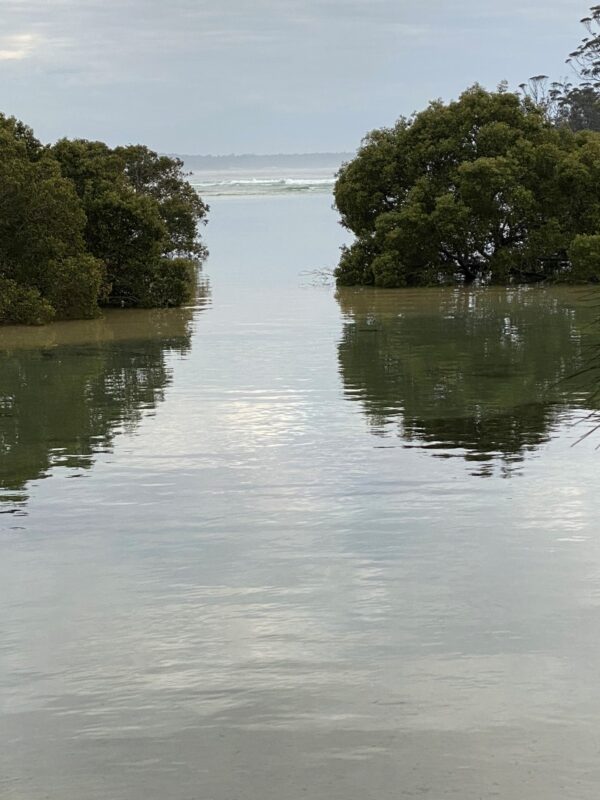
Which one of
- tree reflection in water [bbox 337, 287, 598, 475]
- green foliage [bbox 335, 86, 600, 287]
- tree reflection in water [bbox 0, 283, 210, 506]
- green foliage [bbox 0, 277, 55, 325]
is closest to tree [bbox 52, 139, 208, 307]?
tree reflection in water [bbox 0, 283, 210, 506]

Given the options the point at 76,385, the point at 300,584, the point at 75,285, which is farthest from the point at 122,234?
the point at 300,584

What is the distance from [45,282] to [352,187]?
1092 centimetres

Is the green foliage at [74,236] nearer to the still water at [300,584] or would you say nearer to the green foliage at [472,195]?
the green foliage at [472,195]

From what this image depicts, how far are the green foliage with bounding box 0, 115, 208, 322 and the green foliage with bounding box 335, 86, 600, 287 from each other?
5735mm

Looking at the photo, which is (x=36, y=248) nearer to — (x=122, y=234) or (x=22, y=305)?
(x=22, y=305)

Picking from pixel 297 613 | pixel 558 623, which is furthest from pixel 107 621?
pixel 558 623

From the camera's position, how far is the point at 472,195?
99.9 feet

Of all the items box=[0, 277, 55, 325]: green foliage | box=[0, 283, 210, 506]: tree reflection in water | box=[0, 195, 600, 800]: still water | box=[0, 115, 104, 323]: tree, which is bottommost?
box=[0, 195, 600, 800]: still water

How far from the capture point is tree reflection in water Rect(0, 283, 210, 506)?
496 inches

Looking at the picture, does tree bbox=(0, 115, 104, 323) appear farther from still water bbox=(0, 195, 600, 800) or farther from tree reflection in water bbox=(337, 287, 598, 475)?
still water bbox=(0, 195, 600, 800)

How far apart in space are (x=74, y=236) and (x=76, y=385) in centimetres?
934

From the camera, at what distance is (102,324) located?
25.0m

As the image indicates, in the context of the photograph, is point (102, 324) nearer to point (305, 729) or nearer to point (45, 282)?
point (45, 282)

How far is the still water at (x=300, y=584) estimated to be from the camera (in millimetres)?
5816
